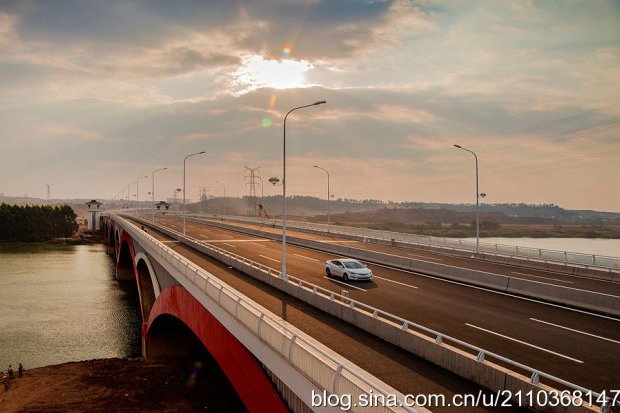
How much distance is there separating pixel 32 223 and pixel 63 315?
107 m

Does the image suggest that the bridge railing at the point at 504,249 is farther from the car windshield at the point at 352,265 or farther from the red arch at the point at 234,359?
the red arch at the point at 234,359

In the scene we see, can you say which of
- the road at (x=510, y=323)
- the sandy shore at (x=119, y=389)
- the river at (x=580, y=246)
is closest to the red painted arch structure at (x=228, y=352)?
the sandy shore at (x=119, y=389)

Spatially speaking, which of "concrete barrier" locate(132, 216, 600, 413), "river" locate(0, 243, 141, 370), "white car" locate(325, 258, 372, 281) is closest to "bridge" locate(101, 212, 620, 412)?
"concrete barrier" locate(132, 216, 600, 413)

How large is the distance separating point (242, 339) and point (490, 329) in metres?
9.47

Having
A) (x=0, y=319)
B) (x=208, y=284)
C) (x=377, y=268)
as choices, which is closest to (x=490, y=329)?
(x=208, y=284)

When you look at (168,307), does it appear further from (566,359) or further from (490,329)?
(566,359)

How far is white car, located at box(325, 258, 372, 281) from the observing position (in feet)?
94.6

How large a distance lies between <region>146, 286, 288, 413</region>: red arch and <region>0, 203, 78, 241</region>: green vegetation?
13206cm

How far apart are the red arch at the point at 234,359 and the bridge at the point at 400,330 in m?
0.06

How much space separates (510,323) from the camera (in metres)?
18.8

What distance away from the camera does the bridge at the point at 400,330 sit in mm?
11742

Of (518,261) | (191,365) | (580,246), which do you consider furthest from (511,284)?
(580,246)

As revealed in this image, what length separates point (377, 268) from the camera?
35562mm

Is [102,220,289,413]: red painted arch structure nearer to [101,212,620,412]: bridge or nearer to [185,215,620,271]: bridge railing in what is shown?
[101,212,620,412]: bridge
